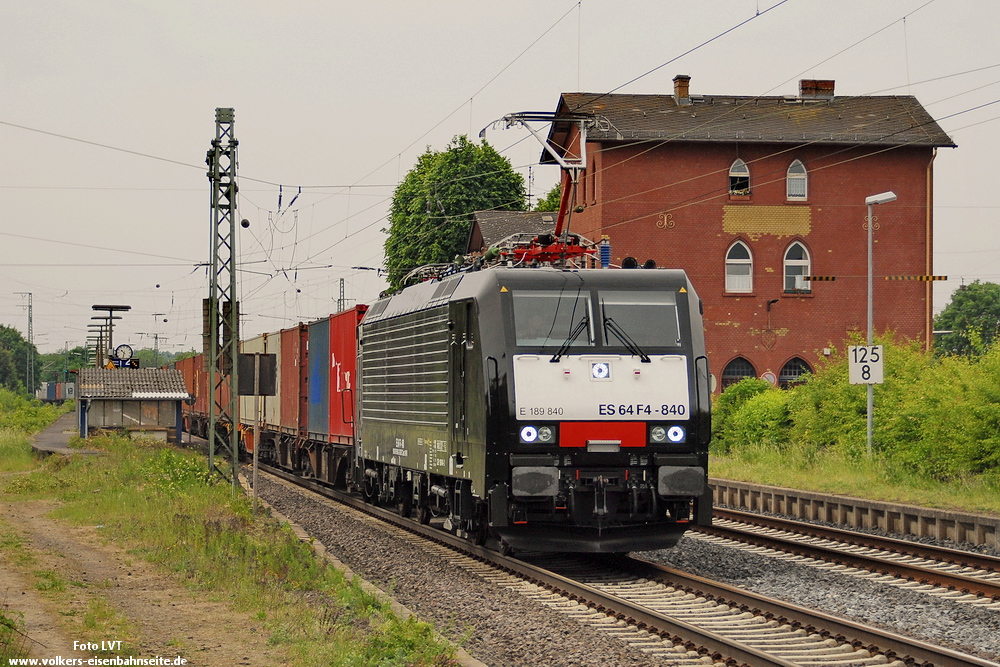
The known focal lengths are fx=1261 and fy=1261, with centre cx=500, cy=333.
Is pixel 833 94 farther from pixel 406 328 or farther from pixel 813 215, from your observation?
pixel 406 328

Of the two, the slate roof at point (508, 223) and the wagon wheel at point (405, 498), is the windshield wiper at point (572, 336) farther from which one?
the slate roof at point (508, 223)

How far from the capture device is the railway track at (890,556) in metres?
12.1

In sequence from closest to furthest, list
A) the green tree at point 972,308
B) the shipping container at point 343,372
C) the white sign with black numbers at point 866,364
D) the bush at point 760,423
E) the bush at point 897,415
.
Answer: the bush at point 897,415 < the white sign with black numbers at point 866,364 < the shipping container at point 343,372 < the bush at point 760,423 < the green tree at point 972,308

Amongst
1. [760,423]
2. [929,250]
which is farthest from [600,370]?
[929,250]

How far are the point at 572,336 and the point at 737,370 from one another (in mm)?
33480

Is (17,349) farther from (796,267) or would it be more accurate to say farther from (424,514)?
(424,514)

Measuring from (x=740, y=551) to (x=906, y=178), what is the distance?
3445 centimetres

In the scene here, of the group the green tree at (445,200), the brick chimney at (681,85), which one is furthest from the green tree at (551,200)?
the brick chimney at (681,85)

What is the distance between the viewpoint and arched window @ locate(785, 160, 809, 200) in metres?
46.8

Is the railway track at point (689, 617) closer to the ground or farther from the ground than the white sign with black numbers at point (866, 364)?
closer to the ground

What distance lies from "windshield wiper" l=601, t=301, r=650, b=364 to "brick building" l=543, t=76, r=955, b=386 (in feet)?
105

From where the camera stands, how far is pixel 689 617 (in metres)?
10.8

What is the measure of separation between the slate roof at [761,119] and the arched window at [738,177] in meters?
1.34

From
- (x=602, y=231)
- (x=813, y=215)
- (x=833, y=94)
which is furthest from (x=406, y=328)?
(x=833, y=94)
